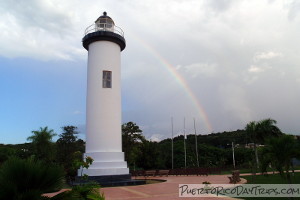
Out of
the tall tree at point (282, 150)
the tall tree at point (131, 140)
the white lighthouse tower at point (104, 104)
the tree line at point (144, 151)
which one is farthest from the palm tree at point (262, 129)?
the tall tree at point (282, 150)

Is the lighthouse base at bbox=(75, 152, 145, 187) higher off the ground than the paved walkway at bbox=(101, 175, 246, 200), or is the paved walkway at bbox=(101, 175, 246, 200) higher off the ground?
the lighthouse base at bbox=(75, 152, 145, 187)

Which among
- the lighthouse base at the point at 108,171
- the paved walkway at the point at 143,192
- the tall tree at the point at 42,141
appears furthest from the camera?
the tall tree at the point at 42,141

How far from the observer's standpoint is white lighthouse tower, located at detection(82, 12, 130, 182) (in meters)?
18.4

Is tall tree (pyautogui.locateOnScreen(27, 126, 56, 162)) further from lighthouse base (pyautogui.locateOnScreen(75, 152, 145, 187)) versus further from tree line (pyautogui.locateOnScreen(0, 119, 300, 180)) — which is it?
lighthouse base (pyautogui.locateOnScreen(75, 152, 145, 187))

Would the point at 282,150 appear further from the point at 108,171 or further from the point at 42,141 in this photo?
the point at 42,141

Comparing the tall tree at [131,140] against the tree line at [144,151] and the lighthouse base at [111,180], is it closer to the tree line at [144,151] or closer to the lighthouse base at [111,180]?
the tree line at [144,151]

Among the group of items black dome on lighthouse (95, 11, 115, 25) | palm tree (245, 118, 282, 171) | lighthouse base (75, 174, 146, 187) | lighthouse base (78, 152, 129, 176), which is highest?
black dome on lighthouse (95, 11, 115, 25)

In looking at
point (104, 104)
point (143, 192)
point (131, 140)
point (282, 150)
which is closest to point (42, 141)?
point (131, 140)

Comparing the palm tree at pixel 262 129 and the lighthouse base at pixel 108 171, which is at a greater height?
the palm tree at pixel 262 129

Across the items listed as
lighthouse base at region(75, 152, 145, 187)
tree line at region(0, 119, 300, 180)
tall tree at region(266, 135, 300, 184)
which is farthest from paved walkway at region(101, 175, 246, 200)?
tree line at region(0, 119, 300, 180)

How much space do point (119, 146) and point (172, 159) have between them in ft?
57.3

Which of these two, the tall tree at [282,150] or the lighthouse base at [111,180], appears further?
the lighthouse base at [111,180]

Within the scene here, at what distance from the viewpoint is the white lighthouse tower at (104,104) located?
60.4 ft

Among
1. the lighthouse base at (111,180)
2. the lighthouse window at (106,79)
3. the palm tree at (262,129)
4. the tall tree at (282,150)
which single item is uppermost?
the lighthouse window at (106,79)
